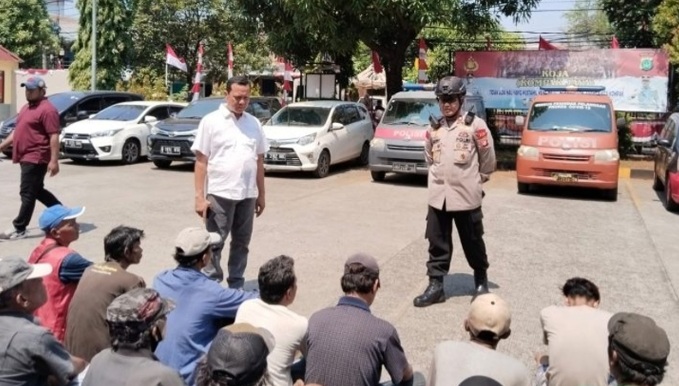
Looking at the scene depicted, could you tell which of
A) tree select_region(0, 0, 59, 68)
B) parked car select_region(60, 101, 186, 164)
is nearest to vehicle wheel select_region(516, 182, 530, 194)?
parked car select_region(60, 101, 186, 164)

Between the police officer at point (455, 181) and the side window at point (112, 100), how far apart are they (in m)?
14.9

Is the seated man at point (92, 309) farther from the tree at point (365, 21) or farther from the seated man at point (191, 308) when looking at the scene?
the tree at point (365, 21)

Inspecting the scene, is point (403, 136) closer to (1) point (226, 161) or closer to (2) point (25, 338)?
(1) point (226, 161)

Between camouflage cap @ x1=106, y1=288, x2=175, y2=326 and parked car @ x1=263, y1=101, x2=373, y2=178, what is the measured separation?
455 inches

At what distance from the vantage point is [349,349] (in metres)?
3.31

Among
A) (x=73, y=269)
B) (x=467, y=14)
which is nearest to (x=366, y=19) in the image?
(x=467, y=14)

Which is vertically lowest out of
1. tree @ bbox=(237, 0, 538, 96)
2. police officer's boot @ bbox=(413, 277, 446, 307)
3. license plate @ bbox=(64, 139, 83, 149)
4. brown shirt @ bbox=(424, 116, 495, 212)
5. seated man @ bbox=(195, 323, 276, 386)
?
police officer's boot @ bbox=(413, 277, 446, 307)

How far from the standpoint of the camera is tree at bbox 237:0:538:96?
50.6 feet

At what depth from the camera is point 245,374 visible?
233 centimetres

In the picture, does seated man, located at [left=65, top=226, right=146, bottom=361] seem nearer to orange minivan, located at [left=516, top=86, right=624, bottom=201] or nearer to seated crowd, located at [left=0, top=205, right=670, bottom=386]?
seated crowd, located at [left=0, top=205, right=670, bottom=386]

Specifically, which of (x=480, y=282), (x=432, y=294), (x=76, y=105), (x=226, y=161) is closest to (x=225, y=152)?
(x=226, y=161)

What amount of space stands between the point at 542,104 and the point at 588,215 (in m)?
3.29

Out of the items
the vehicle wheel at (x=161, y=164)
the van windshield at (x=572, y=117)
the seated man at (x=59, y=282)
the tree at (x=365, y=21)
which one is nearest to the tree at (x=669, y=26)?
the tree at (x=365, y=21)

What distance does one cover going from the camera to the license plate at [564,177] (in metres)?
12.4
